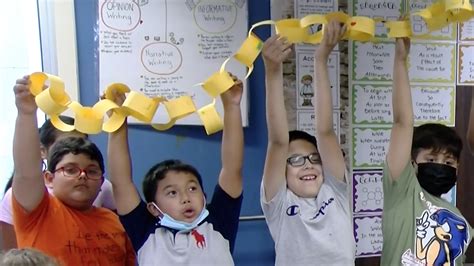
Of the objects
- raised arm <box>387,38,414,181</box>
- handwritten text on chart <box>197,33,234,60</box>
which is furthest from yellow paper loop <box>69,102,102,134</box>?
raised arm <box>387,38,414,181</box>

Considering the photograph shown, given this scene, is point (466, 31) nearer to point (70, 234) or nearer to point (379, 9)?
point (379, 9)

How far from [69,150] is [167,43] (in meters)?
0.59

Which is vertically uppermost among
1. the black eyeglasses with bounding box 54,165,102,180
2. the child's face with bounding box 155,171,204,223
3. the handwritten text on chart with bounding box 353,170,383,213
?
the black eyeglasses with bounding box 54,165,102,180

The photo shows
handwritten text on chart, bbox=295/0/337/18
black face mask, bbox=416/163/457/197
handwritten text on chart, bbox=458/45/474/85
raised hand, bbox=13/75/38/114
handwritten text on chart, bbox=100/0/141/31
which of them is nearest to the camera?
raised hand, bbox=13/75/38/114

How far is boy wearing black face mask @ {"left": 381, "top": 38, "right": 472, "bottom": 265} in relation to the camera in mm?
1277

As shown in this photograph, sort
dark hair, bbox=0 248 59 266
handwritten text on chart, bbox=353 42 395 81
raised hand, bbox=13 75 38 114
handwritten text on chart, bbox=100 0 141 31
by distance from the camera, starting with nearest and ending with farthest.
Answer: dark hair, bbox=0 248 59 266
raised hand, bbox=13 75 38 114
handwritten text on chart, bbox=100 0 141 31
handwritten text on chart, bbox=353 42 395 81

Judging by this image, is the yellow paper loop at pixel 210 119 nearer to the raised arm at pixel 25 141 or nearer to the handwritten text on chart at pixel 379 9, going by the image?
the raised arm at pixel 25 141

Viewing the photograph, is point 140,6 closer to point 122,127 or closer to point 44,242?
point 122,127

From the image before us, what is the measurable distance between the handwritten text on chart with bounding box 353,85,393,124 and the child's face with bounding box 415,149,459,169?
54 cm

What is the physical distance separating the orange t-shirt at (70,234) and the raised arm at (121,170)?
0.14 metres

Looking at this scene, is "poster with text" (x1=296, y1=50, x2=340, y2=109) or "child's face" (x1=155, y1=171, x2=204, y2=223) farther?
"poster with text" (x1=296, y1=50, x2=340, y2=109)

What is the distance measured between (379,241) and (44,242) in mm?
1326

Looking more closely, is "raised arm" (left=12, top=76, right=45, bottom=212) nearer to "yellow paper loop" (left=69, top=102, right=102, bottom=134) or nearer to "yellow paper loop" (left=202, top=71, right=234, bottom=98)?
"yellow paper loop" (left=69, top=102, right=102, bottom=134)

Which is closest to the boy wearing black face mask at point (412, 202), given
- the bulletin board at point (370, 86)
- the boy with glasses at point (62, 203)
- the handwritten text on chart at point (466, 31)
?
the bulletin board at point (370, 86)
